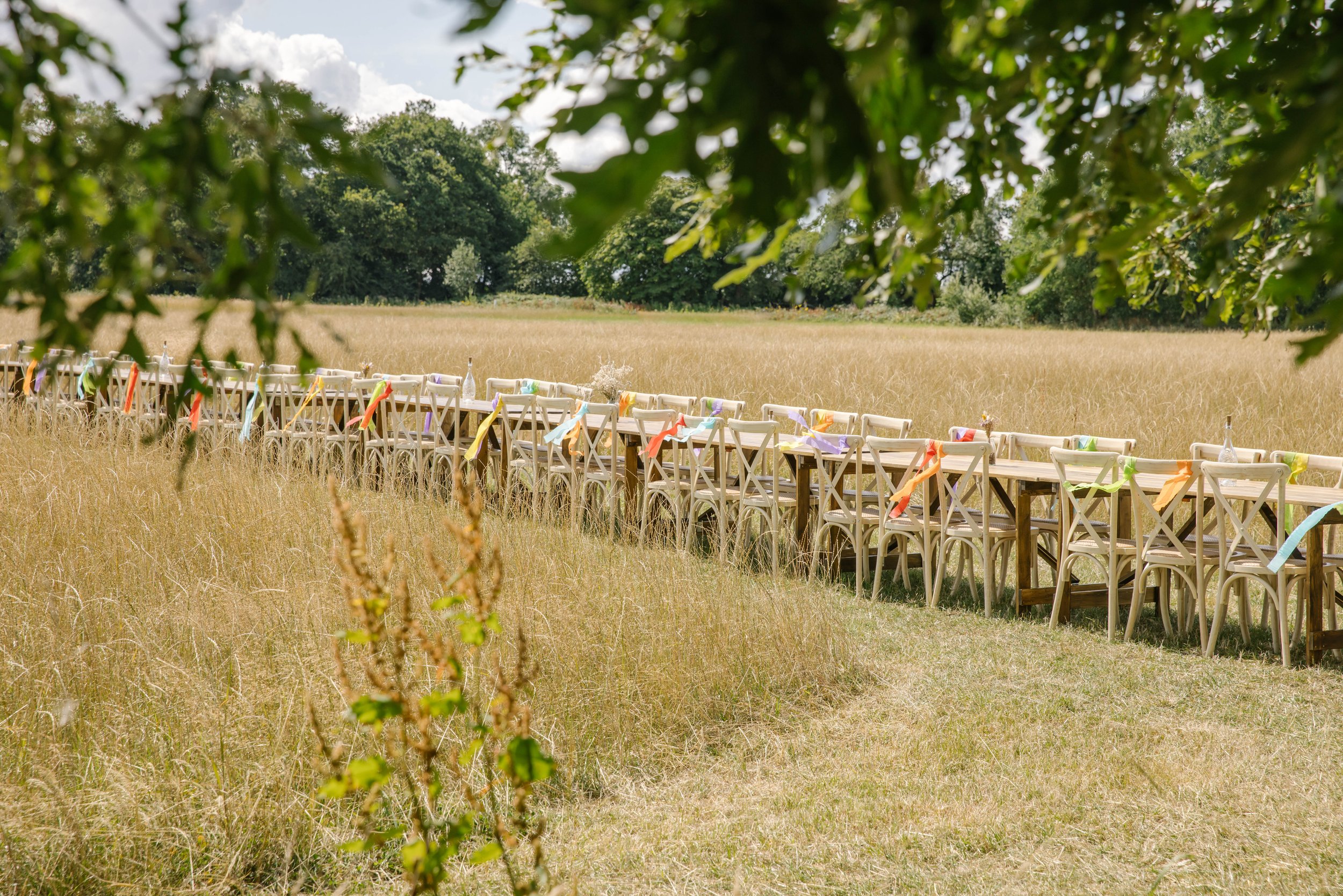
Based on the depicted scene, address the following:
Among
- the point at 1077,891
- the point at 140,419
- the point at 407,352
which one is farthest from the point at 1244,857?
the point at 407,352

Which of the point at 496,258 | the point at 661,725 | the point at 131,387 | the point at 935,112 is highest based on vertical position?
the point at 496,258

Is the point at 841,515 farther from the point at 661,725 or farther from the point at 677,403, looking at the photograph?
the point at 677,403

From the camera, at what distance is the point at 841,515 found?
20.0 ft

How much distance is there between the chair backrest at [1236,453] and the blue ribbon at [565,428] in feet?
12.2

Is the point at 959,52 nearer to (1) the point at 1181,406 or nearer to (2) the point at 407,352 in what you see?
(1) the point at 1181,406

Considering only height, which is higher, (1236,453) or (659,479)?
(1236,453)

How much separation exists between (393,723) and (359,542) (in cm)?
167

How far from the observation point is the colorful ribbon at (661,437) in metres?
6.77

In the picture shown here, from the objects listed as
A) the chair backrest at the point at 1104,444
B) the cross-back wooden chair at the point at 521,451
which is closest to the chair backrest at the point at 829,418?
the chair backrest at the point at 1104,444

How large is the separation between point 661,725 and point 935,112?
3369 millimetres

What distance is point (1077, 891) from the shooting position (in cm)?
292

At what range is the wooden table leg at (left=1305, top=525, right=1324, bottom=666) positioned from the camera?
186 inches

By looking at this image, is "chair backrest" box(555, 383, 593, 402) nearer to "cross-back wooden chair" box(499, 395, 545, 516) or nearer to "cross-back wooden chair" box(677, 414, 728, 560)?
"cross-back wooden chair" box(499, 395, 545, 516)

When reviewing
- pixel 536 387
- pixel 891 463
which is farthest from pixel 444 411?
pixel 891 463
